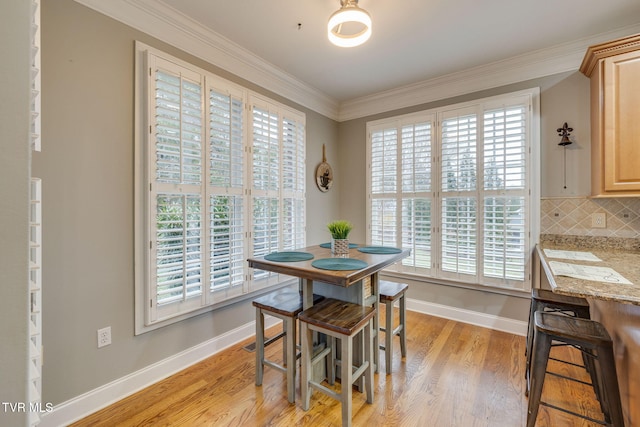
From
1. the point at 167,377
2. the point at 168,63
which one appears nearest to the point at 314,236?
the point at 167,377

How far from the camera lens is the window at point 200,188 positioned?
194cm

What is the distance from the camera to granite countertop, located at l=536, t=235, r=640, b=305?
1186mm

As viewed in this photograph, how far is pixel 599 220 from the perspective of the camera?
93.9 inches

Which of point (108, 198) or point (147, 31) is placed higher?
point (147, 31)

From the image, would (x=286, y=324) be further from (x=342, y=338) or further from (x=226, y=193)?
(x=226, y=193)

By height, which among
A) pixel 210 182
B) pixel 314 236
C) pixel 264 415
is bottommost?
pixel 264 415

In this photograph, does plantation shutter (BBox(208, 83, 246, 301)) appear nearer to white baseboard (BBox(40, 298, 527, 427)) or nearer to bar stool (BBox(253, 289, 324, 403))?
white baseboard (BBox(40, 298, 527, 427))

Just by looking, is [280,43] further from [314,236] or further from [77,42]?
[314,236]

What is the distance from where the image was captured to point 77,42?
1.67 meters

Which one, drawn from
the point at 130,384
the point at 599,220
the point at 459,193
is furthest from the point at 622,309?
the point at 130,384

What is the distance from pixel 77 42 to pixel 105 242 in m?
1.22

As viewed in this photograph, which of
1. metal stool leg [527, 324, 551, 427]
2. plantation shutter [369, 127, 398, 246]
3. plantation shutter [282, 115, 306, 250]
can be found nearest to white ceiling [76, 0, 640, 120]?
plantation shutter [282, 115, 306, 250]

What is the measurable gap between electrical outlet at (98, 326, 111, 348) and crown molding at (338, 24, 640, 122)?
3414mm

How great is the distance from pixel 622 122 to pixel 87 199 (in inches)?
145
